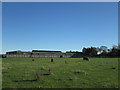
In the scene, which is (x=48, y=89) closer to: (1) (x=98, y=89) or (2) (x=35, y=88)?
(2) (x=35, y=88)

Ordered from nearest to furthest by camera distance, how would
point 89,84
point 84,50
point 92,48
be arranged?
point 89,84
point 92,48
point 84,50

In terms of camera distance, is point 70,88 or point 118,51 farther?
point 118,51

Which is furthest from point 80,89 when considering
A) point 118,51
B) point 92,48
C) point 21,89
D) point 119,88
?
point 92,48

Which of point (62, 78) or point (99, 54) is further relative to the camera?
point (99, 54)

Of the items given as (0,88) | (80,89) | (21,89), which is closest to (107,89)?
(80,89)

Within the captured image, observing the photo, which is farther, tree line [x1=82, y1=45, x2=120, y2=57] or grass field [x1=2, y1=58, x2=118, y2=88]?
tree line [x1=82, y1=45, x2=120, y2=57]

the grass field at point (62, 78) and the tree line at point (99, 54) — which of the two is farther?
the tree line at point (99, 54)

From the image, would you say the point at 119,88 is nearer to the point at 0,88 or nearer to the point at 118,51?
the point at 0,88

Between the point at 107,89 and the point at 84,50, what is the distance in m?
146

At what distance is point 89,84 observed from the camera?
52.4 ft

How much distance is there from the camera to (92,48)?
149m

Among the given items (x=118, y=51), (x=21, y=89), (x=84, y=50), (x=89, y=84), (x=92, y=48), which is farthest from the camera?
(x=84, y=50)

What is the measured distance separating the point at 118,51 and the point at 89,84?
120 metres

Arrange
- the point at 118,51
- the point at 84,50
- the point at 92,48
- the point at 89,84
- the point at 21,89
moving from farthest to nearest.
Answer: the point at 84,50 < the point at 92,48 < the point at 118,51 < the point at 89,84 < the point at 21,89
